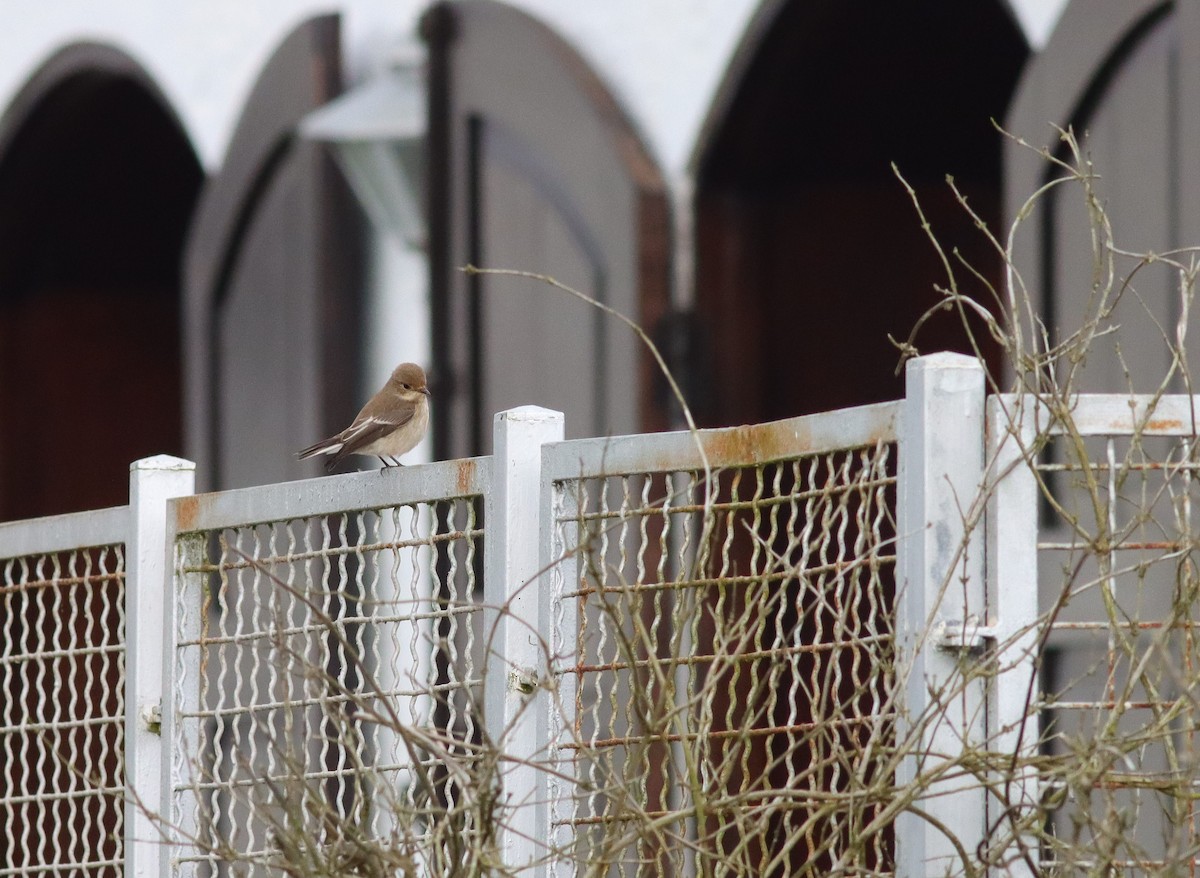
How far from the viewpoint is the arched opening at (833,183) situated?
6.59 meters

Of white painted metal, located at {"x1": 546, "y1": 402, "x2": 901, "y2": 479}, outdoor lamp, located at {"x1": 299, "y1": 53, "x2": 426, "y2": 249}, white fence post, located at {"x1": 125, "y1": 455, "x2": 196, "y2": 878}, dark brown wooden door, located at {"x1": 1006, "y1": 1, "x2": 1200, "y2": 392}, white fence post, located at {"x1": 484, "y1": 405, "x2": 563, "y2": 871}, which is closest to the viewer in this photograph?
white painted metal, located at {"x1": 546, "y1": 402, "x2": 901, "y2": 479}

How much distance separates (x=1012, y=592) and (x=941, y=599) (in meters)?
0.11

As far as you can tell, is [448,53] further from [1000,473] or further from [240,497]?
[1000,473]

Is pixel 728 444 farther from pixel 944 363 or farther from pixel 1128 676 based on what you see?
pixel 1128 676

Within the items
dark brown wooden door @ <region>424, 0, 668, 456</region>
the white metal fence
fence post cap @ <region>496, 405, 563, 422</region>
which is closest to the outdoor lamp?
dark brown wooden door @ <region>424, 0, 668, 456</region>

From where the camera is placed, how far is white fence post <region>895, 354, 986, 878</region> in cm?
287

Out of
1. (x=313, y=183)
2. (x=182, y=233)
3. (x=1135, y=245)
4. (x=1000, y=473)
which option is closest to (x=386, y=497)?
(x=1000, y=473)

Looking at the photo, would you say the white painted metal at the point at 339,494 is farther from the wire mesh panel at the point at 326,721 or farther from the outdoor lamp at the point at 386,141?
the outdoor lamp at the point at 386,141

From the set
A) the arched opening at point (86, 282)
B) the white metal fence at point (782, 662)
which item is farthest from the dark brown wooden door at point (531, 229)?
the white metal fence at point (782, 662)

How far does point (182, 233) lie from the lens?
9695 mm

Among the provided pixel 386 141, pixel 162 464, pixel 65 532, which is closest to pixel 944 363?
pixel 162 464

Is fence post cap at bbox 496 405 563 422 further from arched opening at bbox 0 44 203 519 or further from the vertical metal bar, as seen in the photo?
arched opening at bbox 0 44 203 519

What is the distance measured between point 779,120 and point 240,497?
3.19 m

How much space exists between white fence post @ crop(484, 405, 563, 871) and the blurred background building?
2.14 meters
